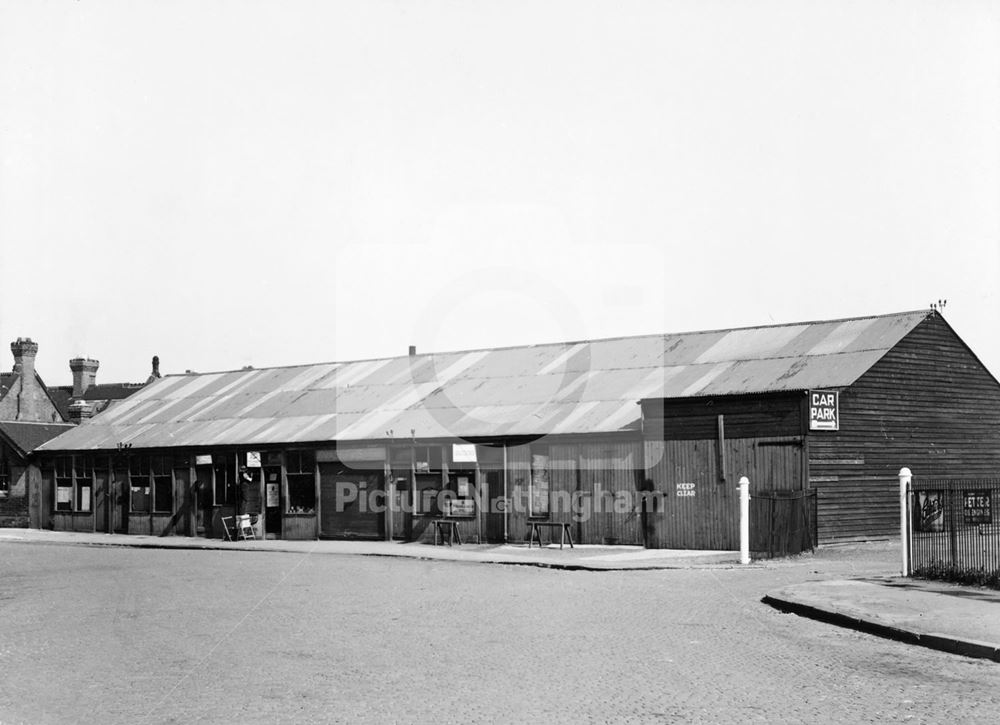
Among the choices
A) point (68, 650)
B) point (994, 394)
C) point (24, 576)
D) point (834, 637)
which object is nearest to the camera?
point (68, 650)

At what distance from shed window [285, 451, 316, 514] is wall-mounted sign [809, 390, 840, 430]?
17.1 metres

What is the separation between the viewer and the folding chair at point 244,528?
38.0 meters

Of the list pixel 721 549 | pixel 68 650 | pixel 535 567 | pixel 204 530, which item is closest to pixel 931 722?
pixel 68 650

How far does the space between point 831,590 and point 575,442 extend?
1482 cm

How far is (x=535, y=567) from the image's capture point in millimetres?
26203

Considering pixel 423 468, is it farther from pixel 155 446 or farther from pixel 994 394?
pixel 994 394

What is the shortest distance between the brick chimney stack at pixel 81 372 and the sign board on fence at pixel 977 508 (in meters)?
66.4

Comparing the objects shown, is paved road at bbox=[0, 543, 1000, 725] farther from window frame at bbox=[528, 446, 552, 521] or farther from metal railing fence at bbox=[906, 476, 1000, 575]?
window frame at bbox=[528, 446, 552, 521]

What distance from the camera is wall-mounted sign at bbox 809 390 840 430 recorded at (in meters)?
28.6

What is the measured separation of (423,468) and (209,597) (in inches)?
670

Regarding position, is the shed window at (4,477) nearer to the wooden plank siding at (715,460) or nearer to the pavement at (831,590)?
the pavement at (831,590)

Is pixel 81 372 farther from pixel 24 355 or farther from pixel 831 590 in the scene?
pixel 831 590

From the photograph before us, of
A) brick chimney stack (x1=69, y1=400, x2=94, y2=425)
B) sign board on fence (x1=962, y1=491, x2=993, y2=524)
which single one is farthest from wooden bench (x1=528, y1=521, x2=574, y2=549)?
brick chimney stack (x1=69, y1=400, x2=94, y2=425)

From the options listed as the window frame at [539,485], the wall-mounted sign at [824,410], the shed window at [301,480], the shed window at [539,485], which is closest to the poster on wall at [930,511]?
the wall-mounted sign at [824,410]
